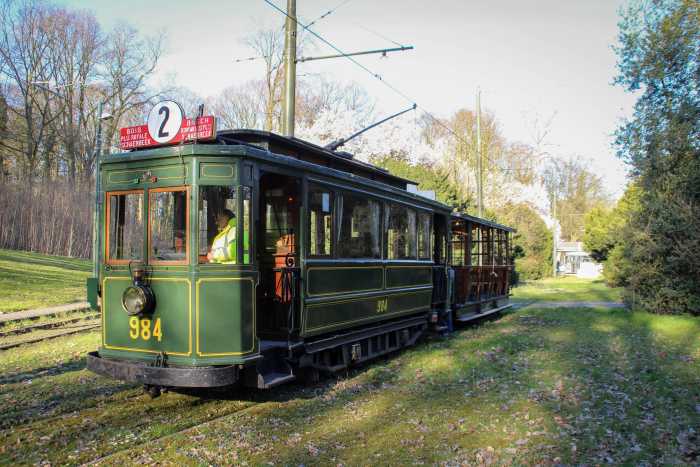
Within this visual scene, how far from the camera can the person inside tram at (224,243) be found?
6598 millimetres

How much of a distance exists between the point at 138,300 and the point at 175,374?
37.2 inches

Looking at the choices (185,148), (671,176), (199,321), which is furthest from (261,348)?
(671,176)

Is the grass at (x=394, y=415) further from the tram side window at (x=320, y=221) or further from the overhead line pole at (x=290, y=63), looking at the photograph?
the overhead line pole at (x=290, y=63)

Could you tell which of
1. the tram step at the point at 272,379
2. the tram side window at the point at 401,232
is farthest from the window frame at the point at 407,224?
the tram step at the point at 272,379

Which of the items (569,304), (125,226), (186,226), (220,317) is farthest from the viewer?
(569,304)

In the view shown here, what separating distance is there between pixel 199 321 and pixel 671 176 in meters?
13.5

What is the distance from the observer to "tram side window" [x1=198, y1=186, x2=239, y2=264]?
259 inches

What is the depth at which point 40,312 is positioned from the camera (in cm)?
1482

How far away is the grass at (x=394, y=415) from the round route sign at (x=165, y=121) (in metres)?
3.04

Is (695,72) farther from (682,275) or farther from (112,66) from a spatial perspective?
(112,66)

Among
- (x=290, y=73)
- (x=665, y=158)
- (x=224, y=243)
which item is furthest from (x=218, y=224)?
(x=665, y=158)

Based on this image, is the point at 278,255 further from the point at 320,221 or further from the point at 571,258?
the point at 571,258

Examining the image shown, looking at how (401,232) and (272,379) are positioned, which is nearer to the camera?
(272,379)

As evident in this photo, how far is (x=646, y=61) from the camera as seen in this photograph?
1659cm
